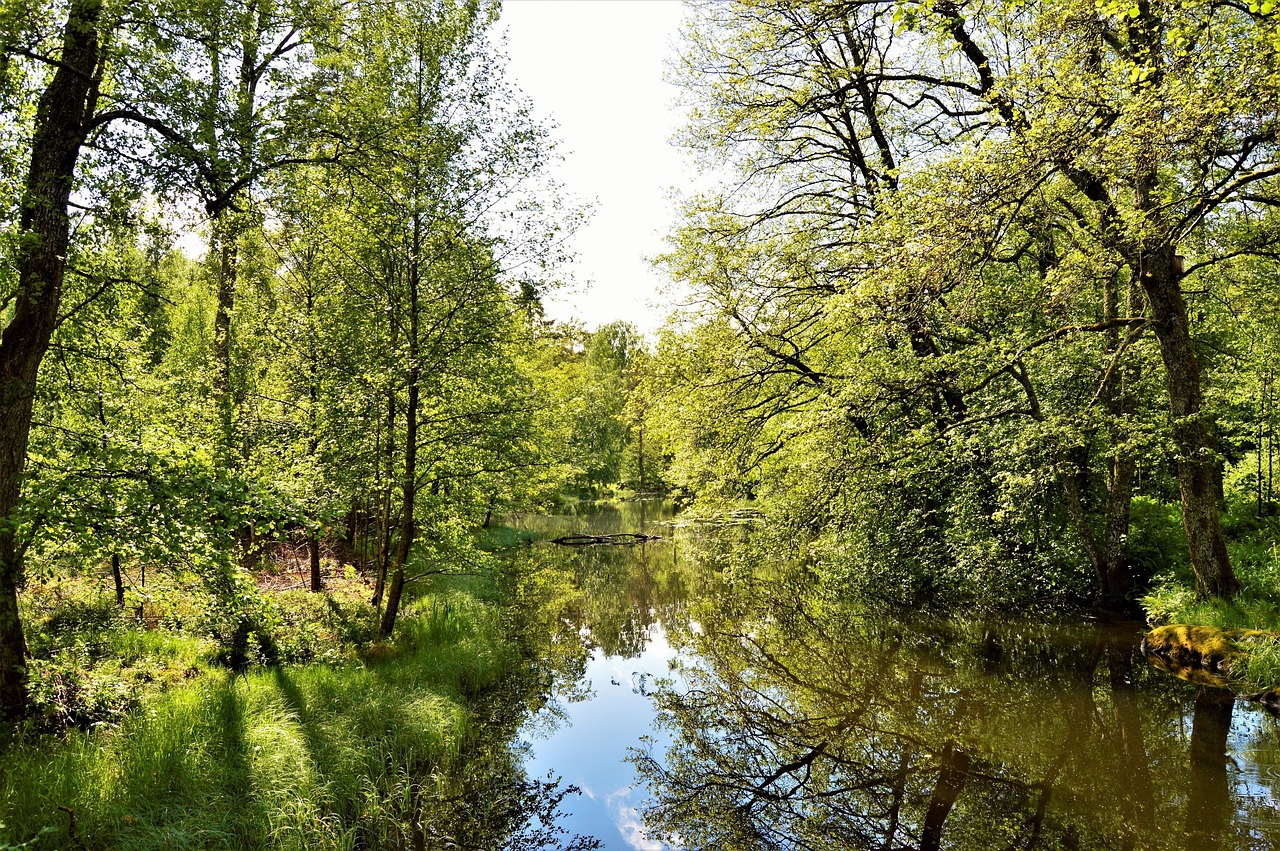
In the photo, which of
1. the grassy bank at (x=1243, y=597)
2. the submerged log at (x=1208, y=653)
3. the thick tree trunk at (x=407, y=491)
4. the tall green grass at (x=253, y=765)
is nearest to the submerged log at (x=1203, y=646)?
the submerged log at (x=1208, y=653)

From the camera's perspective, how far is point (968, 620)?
13.8m

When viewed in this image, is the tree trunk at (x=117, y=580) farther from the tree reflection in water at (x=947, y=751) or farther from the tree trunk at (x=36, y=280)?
the tree reflection in water at (x=947, y=751)

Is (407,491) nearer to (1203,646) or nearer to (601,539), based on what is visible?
(1203,646)

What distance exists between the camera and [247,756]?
6234 millimetres

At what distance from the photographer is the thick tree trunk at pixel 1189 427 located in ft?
31.4

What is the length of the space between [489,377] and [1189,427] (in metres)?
10.7

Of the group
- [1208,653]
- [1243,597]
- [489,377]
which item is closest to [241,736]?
[489,377]

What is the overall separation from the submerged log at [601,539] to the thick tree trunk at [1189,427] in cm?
2209

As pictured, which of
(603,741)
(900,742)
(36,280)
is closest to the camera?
(36,280)

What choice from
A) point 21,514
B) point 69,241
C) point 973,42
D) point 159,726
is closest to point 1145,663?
point 973,42

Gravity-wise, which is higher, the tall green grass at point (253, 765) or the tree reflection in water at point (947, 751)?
the tall green grass at point (253, 765)

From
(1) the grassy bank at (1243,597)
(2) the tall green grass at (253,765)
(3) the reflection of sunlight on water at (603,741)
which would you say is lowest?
(3) the reflection of sunlight on water at (603,741)

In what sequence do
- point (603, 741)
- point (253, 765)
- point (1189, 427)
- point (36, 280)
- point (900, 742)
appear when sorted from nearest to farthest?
point (36, 280), point (253, 765), point (900, 742), point (603, 741), point (1189, 427)

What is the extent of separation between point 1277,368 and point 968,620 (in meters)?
7.70
